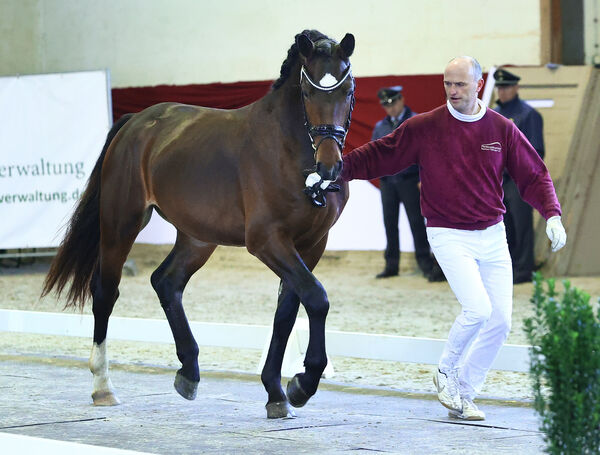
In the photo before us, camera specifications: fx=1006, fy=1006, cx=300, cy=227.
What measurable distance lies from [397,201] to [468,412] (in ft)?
22.2

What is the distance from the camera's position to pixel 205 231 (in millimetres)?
5121

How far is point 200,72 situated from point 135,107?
1001 mm

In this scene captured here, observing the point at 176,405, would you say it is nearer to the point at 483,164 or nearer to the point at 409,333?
the point at 483,164

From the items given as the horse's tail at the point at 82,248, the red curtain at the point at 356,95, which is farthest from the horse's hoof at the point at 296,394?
the red curtain at the point at 356,95

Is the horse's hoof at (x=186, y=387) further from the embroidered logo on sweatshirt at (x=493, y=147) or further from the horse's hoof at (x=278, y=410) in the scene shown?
the embroidered logo on sweatshirt at (x=493, y=147)

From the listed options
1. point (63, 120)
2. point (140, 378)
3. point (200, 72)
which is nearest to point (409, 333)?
point (140, 378)

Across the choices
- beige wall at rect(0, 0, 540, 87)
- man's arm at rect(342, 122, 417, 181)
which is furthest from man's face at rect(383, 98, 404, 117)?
man's arm at rect(342, 122, 417, 181)

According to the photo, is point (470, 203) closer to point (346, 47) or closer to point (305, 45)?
point (346, 47)

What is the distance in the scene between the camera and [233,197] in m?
4.93

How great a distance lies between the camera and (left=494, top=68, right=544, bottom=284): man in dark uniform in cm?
998

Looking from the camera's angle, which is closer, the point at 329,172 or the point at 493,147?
the point at 329,172

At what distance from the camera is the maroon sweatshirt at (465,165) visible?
466 centimetres

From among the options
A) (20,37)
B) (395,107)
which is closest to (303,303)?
(395,107)

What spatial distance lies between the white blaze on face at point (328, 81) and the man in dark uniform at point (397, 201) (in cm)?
627
